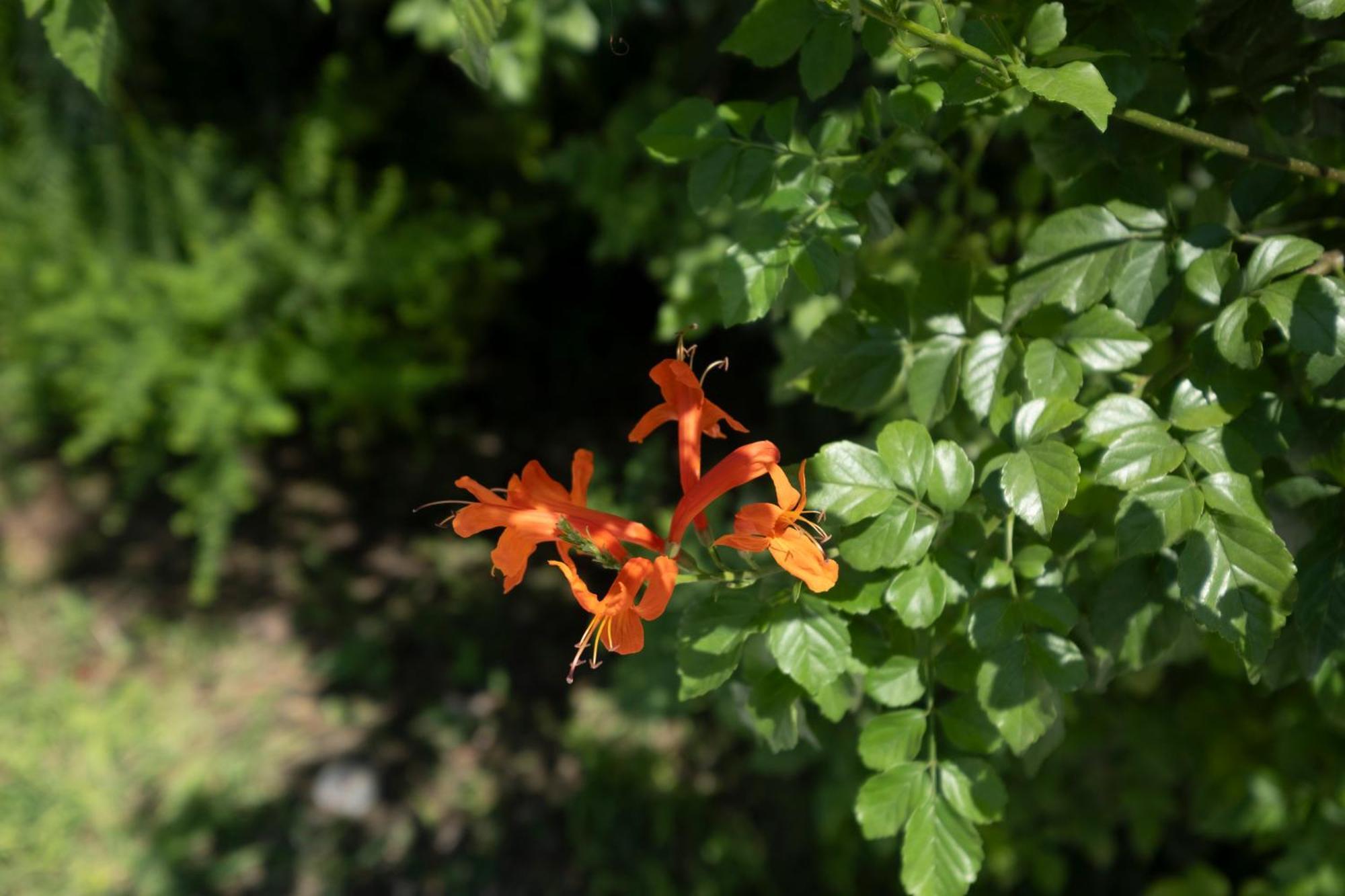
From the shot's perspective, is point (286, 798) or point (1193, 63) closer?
point (1193, 63)

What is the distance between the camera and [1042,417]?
991 mm

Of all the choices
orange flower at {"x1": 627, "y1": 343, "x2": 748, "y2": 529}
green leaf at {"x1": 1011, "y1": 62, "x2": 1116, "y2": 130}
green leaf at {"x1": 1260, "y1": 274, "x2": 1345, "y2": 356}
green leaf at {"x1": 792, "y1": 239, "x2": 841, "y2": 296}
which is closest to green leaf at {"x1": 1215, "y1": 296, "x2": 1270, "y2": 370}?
green leaf at {"x1": 1260, "y1": 274, "x2": 1345, "y2": 356}

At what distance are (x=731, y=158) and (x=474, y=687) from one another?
3.02 metres

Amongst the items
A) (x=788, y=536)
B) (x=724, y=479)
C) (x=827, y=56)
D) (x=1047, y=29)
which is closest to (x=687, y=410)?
(x=724, y=479)

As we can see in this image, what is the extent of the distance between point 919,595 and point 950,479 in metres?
0.12

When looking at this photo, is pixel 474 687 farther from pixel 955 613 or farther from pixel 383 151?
pixel 955 613

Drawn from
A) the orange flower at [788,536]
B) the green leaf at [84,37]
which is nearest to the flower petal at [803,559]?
the orange flower at [788,536]

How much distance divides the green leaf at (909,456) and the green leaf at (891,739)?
0.28 m

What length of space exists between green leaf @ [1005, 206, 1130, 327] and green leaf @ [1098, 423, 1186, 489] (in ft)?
0.58

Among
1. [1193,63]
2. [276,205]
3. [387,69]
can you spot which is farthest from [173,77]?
[1193,63]

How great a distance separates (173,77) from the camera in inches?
179

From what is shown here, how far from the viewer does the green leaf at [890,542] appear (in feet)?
3.29

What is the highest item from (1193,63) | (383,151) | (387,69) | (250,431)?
(1193,63)

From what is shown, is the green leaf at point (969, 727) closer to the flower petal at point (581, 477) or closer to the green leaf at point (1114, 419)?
the green leaf at point (1114, 419)
